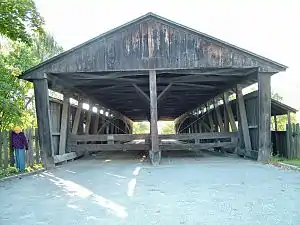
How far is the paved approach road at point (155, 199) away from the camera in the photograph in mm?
4539

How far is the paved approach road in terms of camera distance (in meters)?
4.54

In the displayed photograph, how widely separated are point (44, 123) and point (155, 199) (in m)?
6.71

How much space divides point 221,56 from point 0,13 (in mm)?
6814

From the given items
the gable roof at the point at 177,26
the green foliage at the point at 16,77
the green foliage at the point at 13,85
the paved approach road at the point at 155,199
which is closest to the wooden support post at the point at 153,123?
the gable roof at the point at 177,26

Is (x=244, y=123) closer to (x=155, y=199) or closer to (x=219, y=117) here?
(x=219, y=117)

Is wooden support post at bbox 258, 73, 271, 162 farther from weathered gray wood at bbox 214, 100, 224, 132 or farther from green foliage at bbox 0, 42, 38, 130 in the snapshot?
green foliage at bbox 0, 42, 38, 130

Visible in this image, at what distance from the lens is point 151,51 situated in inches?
465

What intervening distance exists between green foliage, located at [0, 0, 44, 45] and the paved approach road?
11.4 feet

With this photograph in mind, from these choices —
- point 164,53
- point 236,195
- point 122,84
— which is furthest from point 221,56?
point 236,195

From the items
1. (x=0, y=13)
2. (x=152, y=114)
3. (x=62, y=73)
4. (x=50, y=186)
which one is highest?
(x=0, y=13)

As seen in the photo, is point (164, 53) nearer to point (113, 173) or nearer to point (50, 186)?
point (113, 173)

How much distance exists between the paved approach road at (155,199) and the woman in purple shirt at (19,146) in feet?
3.70

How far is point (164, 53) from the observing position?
466 inches


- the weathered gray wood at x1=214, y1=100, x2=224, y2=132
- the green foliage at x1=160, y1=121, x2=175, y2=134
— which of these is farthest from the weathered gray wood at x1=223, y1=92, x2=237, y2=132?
the green foliage at x1=160, y1=121, x2=175, y2=134
